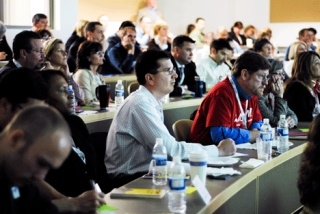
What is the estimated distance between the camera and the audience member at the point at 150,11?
15320 millimetres

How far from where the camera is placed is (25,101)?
276 cm

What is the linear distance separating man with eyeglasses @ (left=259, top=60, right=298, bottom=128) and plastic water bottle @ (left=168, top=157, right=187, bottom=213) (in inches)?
103

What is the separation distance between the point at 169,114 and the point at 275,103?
139cm

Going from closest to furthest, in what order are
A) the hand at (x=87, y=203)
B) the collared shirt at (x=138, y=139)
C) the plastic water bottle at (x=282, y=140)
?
the hand at (x=87, y=203)
the collared shirt at (x=138, y=139)
the plastic water bottle at (x=282, y=140)

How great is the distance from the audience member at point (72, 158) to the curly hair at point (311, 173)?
921mm

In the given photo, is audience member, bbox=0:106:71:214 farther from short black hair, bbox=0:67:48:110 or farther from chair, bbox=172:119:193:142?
chair, bbox=172:119:193:142

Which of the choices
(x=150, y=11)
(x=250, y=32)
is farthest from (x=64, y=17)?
(x=250, y=32)

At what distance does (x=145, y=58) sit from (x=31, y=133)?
2.43 meters

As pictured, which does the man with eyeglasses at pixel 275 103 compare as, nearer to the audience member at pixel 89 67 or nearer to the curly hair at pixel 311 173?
the audience member at pixel 89 67

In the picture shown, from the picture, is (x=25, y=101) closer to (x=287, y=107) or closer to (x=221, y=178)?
(x=221, y=178)

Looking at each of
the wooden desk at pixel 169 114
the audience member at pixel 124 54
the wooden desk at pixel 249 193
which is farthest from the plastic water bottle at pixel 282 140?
the audience member at pixel 124 54

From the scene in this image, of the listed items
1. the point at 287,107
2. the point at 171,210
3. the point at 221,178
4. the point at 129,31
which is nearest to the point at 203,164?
the point at 221,178

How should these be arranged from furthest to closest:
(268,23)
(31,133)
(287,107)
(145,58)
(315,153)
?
(268,23)
(287,107)
(145,58)
(315,153)
(31,133)

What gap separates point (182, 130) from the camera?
A: 4.69 metres
